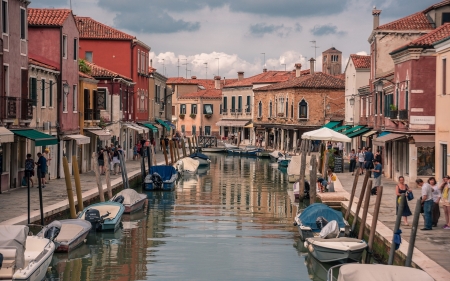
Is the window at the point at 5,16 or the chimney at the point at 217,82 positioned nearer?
the window at the point at 5,16

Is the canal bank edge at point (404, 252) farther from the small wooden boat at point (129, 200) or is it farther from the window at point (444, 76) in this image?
the small wooden boat at point (129, 200)

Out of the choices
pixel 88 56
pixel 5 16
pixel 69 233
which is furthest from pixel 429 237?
pixel 88 56

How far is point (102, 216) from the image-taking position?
2478 centimetres

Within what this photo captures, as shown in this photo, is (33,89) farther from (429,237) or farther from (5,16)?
(429,237)

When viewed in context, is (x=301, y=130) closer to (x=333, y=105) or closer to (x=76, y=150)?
(x=333, y=105)

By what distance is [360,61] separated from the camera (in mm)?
54031

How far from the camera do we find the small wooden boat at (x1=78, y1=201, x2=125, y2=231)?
2439cm

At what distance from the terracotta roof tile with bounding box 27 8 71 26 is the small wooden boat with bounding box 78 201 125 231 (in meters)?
13.7

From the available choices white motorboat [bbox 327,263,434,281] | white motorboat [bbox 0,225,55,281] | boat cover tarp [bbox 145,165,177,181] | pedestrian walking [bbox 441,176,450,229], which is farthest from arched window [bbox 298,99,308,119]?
white motorboat [bbox 327,263,434,281]

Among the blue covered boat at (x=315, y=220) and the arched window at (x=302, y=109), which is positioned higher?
the arched window at (x=302, y=109)

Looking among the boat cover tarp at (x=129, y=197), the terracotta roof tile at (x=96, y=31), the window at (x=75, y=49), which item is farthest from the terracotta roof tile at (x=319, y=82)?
Result: the boat cover tarp at (x=129, y=197)

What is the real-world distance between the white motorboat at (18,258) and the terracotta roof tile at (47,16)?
21065 millimetres

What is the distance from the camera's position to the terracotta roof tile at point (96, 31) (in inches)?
2153

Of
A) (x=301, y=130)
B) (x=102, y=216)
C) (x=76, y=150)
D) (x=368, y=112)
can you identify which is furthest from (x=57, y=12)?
(x=301, y=130)
